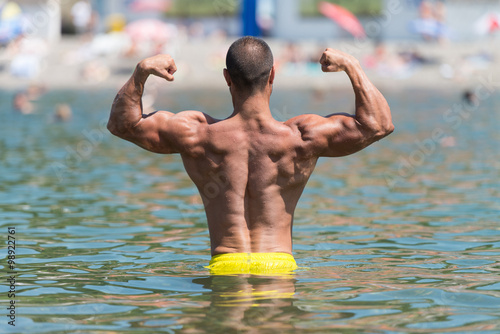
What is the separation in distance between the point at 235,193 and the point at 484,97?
90.5 feet

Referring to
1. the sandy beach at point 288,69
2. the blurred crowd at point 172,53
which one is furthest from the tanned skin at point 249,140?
the sandy beach at point 288,69

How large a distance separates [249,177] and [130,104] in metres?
0.90

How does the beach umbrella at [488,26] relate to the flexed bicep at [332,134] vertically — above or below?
above

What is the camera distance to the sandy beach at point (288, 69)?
1435 inches

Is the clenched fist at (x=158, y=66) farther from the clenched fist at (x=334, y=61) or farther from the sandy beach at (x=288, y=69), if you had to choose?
the sandy beach at (x=288, y=69)

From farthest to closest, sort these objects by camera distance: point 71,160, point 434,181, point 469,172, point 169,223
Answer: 1. point 71,160
2. point 469,172
3. point 434,181
4. point 169,223

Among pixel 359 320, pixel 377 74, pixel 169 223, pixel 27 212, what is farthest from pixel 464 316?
pixel 377 74

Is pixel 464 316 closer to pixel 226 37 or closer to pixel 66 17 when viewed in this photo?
pixel 226 37

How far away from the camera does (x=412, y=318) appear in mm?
4883

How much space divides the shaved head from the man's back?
24 cm

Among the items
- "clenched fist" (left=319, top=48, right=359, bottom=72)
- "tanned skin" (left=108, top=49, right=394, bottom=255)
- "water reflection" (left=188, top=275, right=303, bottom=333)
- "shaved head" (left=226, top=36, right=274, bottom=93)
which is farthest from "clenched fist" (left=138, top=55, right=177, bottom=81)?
"water reflection" (left=188, top=275, right=303, bottom=333)

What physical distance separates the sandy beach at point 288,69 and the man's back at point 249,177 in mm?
30402

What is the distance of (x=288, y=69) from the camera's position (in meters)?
38.2

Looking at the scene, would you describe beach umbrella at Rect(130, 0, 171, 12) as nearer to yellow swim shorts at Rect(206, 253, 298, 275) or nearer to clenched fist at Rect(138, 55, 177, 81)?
clenched fist at Rect(138, 55, 177, 81)
